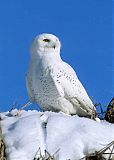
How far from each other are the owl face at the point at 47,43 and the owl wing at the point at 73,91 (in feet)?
1.14

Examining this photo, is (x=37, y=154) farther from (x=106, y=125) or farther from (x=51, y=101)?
(x=51, y=101)

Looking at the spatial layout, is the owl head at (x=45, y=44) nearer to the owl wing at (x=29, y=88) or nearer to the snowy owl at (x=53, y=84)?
the snowy owl at (x=53, y=84)

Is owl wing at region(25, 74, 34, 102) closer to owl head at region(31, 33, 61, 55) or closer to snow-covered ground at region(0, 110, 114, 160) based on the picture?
owl head at region(31, 33, 61, 55)

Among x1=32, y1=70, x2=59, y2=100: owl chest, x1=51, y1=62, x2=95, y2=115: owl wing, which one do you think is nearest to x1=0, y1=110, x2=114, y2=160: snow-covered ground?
x1=32, y1=70, x2=59, y2=100: owl chest

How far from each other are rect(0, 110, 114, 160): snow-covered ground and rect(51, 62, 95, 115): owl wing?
160cm

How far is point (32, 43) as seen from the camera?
6.67 m

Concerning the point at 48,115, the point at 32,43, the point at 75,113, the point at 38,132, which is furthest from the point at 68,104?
the point at 38,132

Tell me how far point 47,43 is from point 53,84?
2.31 ft

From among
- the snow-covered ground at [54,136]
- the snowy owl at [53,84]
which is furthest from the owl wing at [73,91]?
the snow-covered ground at [54,136]

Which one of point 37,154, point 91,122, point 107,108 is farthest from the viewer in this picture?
point 107,108

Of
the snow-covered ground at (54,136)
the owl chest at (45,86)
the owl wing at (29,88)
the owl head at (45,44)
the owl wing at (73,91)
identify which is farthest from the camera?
the owl head at (45,44)

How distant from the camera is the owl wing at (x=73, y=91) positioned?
620cm

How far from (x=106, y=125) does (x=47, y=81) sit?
1.64m

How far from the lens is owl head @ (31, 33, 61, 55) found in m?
6.52
